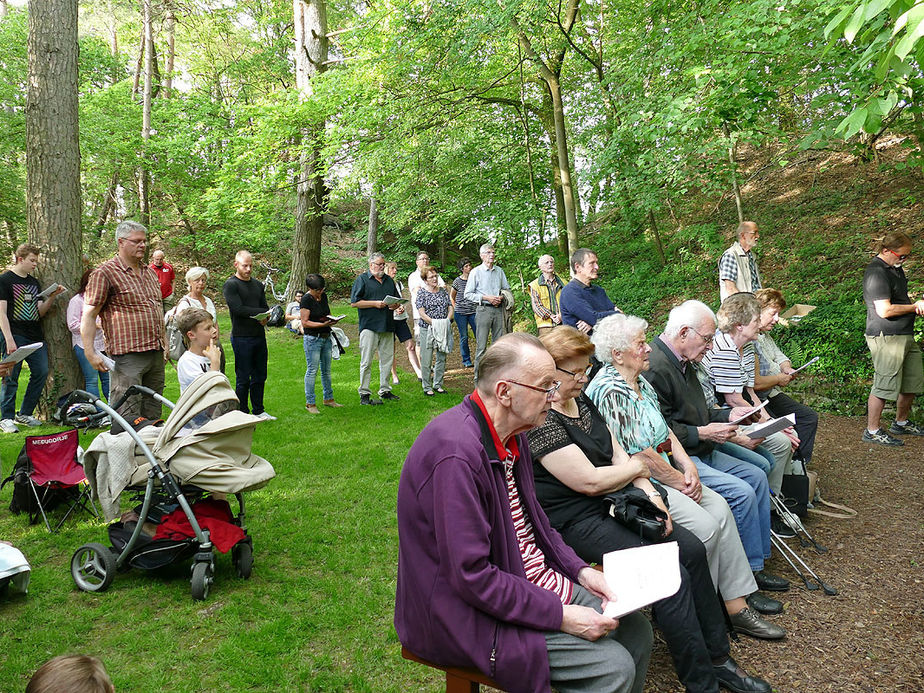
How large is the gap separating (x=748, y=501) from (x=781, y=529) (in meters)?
1.02

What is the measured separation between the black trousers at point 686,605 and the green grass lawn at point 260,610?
94 centimetres

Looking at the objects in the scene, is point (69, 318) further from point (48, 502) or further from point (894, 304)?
point (894, 304)

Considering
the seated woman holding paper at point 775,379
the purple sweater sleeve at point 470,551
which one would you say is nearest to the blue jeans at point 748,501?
the seated woman holding paper at point 775,379

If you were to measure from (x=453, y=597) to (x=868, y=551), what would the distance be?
353 cm

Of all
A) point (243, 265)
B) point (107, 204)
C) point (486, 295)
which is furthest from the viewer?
point (107, 204)

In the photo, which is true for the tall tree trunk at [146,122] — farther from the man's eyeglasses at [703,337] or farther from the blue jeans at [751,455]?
the blue jeans at [751,455]

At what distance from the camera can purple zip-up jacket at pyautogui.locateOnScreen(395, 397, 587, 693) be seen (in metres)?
1.90

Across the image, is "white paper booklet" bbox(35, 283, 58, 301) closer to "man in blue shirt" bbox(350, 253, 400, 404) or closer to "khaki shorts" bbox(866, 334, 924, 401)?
"man in blue shirt" bbox(350, 253, 400, 404)

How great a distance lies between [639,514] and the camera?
2836 millimetres

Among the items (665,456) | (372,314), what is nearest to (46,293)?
(372,314)

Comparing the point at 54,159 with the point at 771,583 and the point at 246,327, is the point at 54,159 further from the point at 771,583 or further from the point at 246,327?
the point at 771,583

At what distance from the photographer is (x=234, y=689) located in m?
2.75

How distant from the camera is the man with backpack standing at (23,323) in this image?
6395 millimetres

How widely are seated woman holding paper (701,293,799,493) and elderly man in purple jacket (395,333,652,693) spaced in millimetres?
2599
